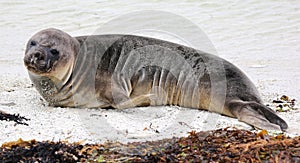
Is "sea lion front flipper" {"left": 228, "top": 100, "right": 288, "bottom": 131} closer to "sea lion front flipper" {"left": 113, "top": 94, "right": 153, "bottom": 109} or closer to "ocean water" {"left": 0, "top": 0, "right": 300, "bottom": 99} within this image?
"sea lion front flipper" {"left": 113, "top": 94, "right": 153, "bottom": 109}

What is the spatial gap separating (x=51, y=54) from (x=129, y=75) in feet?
2.41

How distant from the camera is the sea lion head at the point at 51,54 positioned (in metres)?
4.03

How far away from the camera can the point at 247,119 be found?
3.80 meters

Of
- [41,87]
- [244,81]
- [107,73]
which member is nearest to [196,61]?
[244,81]

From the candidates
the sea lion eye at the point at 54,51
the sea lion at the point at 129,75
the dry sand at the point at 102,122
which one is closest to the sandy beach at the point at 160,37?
the dry sand at the point at 102,122

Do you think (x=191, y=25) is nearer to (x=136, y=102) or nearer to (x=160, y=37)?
(x=160, y=37)

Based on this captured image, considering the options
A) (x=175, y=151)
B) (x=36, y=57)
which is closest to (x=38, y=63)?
(x=36, y=57)

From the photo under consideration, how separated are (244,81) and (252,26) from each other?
19.2 feet

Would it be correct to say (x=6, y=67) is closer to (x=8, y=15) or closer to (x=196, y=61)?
(x=196, y=61)

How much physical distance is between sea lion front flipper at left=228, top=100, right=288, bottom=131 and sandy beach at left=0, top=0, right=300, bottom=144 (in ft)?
0.24

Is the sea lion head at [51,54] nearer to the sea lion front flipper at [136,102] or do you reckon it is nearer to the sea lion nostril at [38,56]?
the sea lion nostril at [38,56]

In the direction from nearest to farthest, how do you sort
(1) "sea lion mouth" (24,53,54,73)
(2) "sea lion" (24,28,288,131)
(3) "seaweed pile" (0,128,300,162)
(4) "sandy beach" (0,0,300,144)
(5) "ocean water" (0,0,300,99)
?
(3) "seaweed pile" (0,128,300,162) < (4) "sandy beach" (0,0,300,144) < (1) "sea lion mouth" (24,53,54,73) < (2) "sea lion" (24,28,288,131) < (5) "ocean water" (0,0,300,99)

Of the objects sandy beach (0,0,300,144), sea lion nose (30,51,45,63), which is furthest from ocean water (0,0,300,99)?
sea lion nose (30,51,45,63)

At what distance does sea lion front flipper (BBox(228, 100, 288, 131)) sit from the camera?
362 cm
